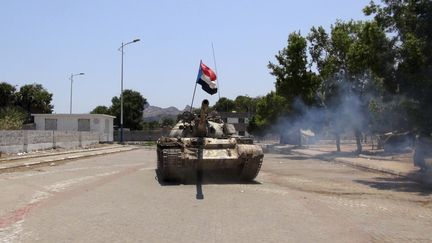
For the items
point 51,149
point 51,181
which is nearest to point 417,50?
point 51,181

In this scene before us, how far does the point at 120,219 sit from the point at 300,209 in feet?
11.2

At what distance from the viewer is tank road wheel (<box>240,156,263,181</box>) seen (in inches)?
599

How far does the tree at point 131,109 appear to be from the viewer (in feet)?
289

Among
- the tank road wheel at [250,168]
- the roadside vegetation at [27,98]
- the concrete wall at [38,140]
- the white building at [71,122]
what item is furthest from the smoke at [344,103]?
the roadside vegetation at [27,98]

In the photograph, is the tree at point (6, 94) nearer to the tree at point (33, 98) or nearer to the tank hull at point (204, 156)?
the tree at point (33, 98)

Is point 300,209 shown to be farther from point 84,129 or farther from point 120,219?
point 84,129

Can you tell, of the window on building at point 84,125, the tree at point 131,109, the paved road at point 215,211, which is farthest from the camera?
the tree at point 131,109

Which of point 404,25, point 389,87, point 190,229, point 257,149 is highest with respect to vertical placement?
point 404,25

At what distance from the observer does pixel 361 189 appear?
46.8 feet

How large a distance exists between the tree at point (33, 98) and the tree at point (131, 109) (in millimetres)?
16022

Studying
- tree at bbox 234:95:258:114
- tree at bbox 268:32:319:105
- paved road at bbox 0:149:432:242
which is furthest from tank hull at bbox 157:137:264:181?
tree at bbox 234:95:258:114

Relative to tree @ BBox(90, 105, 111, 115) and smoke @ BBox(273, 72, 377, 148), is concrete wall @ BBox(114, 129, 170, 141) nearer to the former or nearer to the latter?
tree @ BBox(90, 105, 111, 115)

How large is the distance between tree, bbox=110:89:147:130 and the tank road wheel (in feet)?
240

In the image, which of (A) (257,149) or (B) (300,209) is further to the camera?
(A) (257,149)
